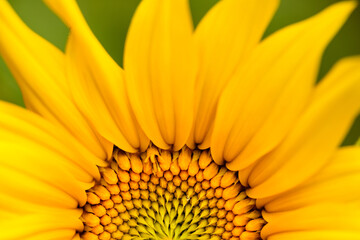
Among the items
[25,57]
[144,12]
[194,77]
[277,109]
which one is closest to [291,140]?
[277,109]

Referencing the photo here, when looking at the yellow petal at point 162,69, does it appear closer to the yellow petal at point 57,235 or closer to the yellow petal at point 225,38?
the yellow petal at point 225,38

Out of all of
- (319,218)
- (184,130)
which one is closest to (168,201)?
(184,130)

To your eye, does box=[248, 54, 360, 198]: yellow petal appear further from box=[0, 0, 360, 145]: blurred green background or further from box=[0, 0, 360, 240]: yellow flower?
box=[0, 0, 360, 145]: blurred green background

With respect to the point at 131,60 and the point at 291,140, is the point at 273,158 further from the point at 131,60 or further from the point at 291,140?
the point at 131,60

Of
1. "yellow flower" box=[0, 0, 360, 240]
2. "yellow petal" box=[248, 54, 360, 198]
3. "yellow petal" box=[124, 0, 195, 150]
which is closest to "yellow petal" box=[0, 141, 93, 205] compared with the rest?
"yellow flower" box=[0, 0, 360, 240]

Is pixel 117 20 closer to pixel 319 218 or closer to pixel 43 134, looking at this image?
pixel 43 134

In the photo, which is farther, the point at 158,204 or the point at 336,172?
the point at 158,204

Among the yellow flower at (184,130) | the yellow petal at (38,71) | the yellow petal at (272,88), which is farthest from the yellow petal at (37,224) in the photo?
the yellow petal at (272,88)
